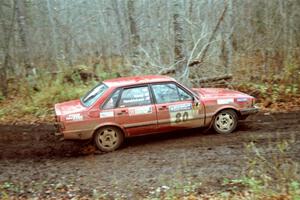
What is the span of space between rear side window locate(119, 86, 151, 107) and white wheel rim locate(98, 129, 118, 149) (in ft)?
2.02

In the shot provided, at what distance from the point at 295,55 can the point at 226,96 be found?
5.45 m

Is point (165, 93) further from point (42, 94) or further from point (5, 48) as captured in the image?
point (5, 48)

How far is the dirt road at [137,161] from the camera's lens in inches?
279

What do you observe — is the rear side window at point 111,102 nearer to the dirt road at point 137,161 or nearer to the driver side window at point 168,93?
the driver side window at point 168,93

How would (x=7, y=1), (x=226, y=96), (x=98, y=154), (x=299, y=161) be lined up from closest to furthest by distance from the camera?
(x=299, y=161) < (x=98, y=154) < (x=226, y=96) < (x=7, y=1)

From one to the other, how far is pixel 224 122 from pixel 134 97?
2094 millimetres

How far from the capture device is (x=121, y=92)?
912 cm

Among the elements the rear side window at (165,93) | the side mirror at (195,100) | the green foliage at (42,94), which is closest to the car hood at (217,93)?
the side mirror at (195,100)

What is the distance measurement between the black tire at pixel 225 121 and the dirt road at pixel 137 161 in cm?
17

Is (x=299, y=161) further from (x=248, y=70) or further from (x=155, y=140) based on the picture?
(x=248, y=70)

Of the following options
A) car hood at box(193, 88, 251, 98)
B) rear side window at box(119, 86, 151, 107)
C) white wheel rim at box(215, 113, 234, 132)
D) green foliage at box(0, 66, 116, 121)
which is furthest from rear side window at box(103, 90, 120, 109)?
green foliage at box(0, 66, 116, 121)

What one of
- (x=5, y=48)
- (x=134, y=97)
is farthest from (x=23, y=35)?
(x=134, y=97)

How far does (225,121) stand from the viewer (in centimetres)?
952

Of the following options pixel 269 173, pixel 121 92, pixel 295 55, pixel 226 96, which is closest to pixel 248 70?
pixel 295 55
